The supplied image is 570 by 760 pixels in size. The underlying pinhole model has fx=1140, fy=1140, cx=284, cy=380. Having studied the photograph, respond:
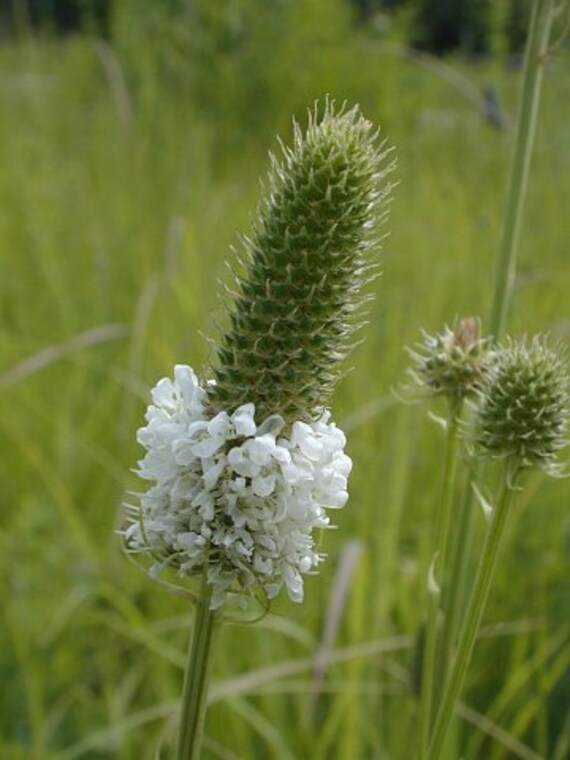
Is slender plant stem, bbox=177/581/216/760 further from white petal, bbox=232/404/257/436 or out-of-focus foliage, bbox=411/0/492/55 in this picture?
out-of-focus foliage, bbox=411/0/492/55

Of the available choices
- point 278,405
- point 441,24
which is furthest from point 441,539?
point 441,24

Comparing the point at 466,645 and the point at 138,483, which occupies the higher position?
the point at 138,483

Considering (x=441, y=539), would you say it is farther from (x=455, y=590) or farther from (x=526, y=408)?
(x=455, y=590)

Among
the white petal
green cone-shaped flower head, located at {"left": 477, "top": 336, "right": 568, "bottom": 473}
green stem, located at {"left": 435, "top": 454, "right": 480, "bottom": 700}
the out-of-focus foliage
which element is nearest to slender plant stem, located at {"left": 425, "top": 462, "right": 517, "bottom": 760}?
green cone-shaped flower head, located at {"left": 477, "top": 336, "right": 568, "bottom": 473}

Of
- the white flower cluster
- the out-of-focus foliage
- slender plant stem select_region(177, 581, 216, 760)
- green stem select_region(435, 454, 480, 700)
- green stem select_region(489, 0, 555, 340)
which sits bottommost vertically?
slender plant stem select_region(177, 581, 216, 760)

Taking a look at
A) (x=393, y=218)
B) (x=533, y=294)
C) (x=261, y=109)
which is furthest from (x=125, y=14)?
(x=533, y=294)

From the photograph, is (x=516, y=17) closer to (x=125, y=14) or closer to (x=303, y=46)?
(x=303, y=46)

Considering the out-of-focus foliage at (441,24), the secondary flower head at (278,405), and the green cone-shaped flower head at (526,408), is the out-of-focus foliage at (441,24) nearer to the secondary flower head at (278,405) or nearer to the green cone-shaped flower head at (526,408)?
the green cone-shaped flower head at (526,408)
